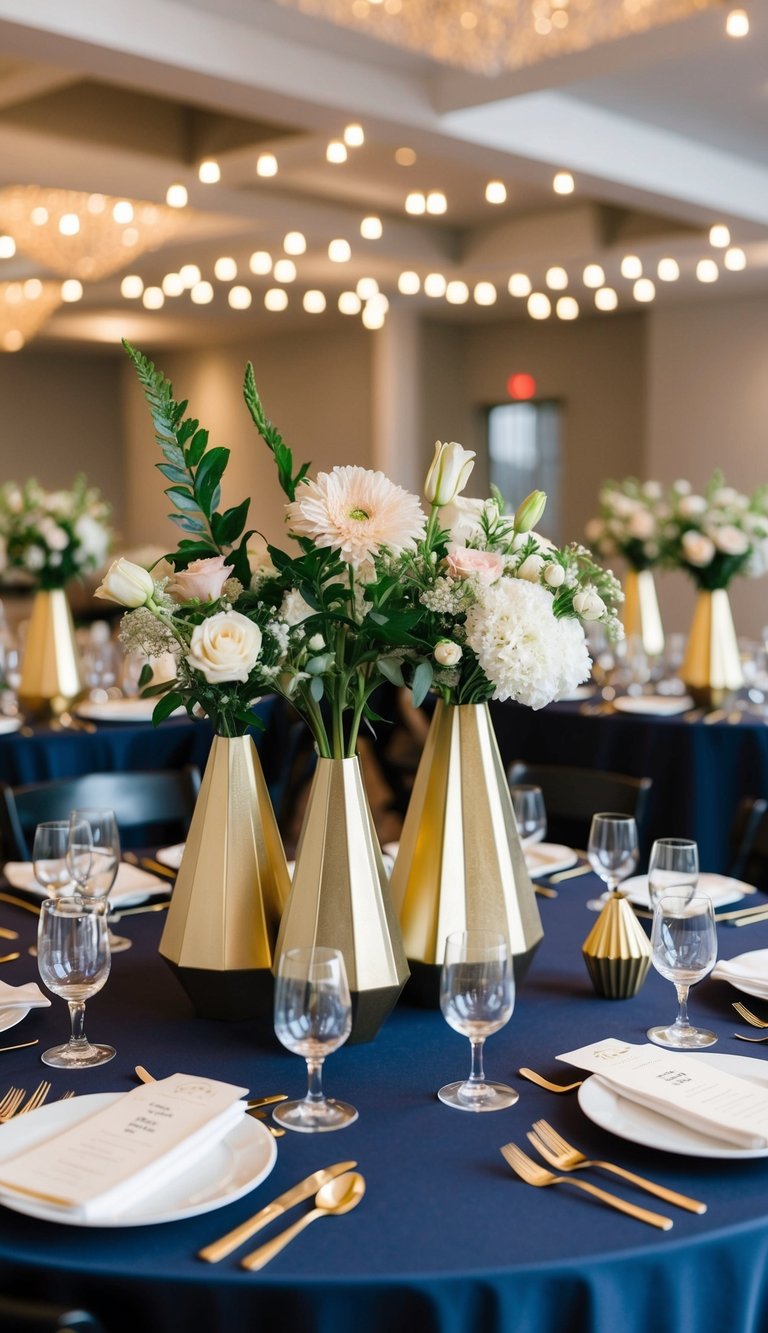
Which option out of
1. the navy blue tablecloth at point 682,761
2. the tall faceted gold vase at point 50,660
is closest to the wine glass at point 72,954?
the navy blue tablecloth at point 682,761

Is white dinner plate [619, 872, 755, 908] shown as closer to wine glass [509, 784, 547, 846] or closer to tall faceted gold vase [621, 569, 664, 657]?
wine glass [509, 784, 547, 846]

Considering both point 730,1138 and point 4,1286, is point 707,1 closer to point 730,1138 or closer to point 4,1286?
point 730,1138

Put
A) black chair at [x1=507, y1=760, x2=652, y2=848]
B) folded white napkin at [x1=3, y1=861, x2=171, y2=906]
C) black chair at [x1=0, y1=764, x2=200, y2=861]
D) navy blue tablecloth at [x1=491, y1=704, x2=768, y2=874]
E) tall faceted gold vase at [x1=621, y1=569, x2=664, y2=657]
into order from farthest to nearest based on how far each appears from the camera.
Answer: tall faceted gold vase at [x1=621, y1=569, x2=664, y2=657], navy blue tablecloth at [x1=491, y1=704, x2=768, y2=874], black chair at [x1=507, y1=760, x2=652, y2=848], black chair at [x1=0, y1=764, x2=200, y2=861], folded white napkin at [x1=3, y1=861, x2=171, y2=906]

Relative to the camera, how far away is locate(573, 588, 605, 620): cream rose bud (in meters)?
1.83

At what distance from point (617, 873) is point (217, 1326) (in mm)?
1228

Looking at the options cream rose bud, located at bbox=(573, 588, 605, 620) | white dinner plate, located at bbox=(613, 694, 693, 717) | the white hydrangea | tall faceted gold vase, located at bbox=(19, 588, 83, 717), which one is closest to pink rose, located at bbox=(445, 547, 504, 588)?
the white hydrangea

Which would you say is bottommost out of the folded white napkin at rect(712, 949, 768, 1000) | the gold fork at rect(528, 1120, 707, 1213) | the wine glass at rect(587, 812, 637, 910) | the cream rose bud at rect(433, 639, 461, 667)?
the gold fork at rect(528, 1120, 707, 1213)

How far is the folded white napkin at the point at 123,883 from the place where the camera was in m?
2.47

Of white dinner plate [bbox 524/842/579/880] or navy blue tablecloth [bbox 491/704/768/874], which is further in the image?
navy blue tablecloth [bbox 491/704/768/874]

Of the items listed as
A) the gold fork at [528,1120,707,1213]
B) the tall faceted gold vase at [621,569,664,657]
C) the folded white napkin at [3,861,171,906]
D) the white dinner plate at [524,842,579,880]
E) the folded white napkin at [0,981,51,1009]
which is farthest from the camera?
the tall faceted gold vase at [621,569,664,657]

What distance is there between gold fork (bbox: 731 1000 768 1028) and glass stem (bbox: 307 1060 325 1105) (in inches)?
27.0

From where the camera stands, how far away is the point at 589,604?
6.01ft

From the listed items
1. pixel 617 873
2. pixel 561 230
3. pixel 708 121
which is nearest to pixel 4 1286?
pixel 617 873

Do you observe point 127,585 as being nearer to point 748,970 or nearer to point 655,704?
point 748,970
